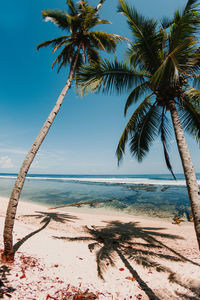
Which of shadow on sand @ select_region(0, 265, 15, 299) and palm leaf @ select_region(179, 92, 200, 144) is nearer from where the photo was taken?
shadow on sand @ select_region(0, 265, 15, 299)

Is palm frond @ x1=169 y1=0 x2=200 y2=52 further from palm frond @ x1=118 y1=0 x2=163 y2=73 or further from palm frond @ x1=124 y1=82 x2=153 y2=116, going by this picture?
palm frond @ x1=124 y1=82 x2=153 y2=116

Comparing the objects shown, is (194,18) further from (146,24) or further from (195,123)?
(195,123)

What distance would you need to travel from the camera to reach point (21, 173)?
3.96m

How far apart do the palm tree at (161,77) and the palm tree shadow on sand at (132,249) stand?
6.89 ft

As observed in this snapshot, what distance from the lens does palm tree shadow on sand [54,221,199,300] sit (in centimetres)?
393

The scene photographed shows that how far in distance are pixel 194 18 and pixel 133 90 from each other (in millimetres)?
2564

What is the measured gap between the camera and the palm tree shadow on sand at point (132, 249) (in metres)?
3.93

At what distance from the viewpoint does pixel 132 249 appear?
5.18 m

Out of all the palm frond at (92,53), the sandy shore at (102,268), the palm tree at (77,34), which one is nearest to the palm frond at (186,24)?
the palm tree at (77,34)

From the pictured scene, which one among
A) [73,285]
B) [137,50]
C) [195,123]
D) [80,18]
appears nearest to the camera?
[73,285]

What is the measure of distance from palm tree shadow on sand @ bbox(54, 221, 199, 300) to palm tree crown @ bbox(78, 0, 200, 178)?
3.28 meters

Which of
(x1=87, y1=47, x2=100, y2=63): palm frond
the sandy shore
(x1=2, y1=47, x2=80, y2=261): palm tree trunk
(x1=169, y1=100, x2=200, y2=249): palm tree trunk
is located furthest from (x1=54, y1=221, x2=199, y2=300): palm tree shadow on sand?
(x1=87, y1=47, x2=100, y2=63): palm frond

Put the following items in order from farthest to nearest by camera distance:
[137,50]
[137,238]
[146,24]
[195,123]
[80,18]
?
[137,238] → [80,18] → [195,123] → [137,50] → [146,24]

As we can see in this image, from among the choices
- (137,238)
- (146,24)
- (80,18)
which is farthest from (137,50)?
(137,238)
